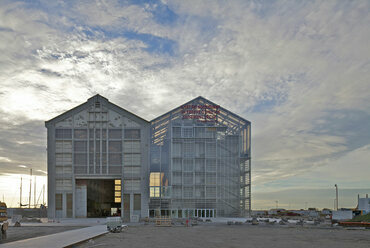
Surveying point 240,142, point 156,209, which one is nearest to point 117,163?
point 156,209

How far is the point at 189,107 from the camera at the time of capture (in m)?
97.9

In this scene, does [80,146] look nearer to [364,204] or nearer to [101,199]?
[101,199]

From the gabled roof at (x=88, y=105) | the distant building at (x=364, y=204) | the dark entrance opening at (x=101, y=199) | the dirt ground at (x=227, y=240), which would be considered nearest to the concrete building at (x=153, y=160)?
the gabled roof at (x=88, y=105)

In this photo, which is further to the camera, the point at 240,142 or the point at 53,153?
Result: the point at 240,142

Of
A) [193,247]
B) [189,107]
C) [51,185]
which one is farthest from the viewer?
[189,107]

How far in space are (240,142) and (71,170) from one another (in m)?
41.1

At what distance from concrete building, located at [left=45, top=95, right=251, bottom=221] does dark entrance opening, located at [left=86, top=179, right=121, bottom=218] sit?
0.81m

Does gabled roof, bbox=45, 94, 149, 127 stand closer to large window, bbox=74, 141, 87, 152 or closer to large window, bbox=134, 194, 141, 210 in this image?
large window, bbox=74, 141, 87, 152

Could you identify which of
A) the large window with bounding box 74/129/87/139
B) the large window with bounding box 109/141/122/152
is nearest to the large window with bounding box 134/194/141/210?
the large window with bounding box 109/141/122/152

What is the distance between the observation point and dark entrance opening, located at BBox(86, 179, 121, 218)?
337 feet

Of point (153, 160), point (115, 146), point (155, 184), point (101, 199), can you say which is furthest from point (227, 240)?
point (101, 199)

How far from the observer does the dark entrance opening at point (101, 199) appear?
337ft

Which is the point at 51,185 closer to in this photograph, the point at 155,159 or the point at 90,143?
the point at 90,143

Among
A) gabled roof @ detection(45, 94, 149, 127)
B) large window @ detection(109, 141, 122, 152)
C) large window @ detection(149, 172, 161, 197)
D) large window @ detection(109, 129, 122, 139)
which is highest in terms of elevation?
gabled roof @ detection(45, 94, 149, 127)
